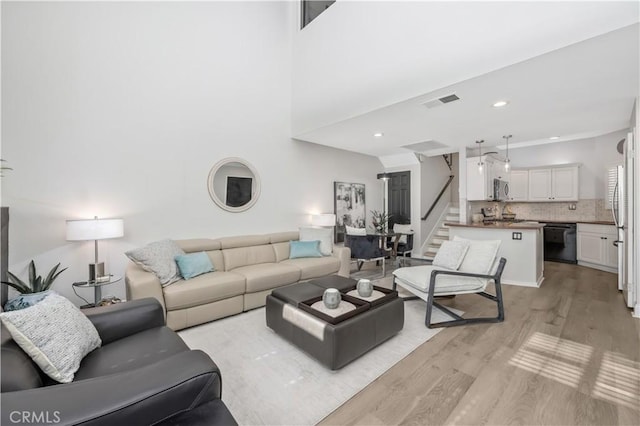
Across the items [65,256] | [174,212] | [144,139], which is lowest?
[65,256]

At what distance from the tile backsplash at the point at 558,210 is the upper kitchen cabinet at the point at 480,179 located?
0.55m

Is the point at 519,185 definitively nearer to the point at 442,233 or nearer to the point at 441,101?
the point at 442,233

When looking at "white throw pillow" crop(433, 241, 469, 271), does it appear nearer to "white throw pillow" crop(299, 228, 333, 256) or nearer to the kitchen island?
the kitchen island

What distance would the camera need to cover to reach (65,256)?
3.02 meters

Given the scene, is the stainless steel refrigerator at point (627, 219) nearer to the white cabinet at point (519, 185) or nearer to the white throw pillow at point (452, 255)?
the white throw pillow at point (452, 255)

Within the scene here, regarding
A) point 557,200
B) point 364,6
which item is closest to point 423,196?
point 557,200

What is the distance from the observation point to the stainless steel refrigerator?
10.4 feet

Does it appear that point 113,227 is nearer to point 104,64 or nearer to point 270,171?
point 104,64

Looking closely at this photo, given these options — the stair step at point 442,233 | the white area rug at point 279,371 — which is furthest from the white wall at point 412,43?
the stair step at point 442,233

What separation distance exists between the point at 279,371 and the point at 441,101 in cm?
328

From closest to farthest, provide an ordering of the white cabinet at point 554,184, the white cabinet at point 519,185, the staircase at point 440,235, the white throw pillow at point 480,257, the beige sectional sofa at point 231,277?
the beige sectional sofa at point 231,277
the white throw pillow at point 480,257
the white cabinet at point 554,184
the staircase at point 440,235
the white cabinet at point 519,185

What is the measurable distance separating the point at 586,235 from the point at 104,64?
871 centimetres

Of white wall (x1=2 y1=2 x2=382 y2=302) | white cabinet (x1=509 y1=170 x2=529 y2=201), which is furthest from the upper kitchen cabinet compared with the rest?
white wall (x1=2 y1=2 x2=382 y2=302)

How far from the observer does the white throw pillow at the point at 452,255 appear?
134 inches
